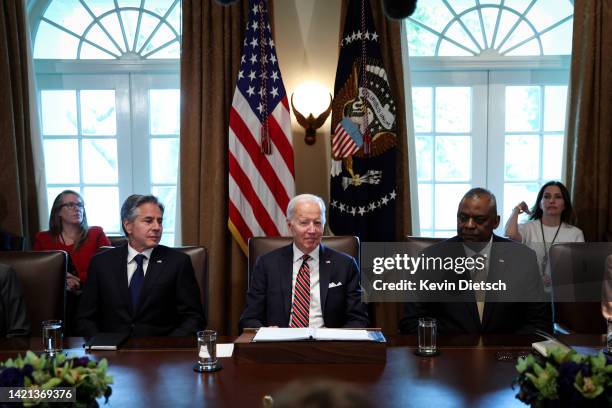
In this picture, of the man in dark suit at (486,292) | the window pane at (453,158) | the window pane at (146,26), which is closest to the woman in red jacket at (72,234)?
the window pane at (146,26)

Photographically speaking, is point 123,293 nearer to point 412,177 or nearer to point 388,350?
point 388,350

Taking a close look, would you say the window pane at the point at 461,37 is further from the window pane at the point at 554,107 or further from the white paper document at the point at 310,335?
the white paper document at the point at 310,335

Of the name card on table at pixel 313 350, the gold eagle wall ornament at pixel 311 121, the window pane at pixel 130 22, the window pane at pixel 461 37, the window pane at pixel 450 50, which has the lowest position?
the name card on table at pixel 313 350

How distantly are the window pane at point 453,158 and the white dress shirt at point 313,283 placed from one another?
209 centimetres

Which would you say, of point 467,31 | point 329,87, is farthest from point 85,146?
point 467,31

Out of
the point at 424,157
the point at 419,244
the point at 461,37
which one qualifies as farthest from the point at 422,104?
the point at 419,244

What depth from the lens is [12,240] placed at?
350 cm

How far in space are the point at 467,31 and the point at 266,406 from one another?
A: 354cm

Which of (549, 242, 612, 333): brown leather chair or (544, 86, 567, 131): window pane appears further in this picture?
(544, 86, 567, 131): window pane

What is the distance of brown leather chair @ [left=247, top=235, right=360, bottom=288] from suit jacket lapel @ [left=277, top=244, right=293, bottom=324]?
0.19m

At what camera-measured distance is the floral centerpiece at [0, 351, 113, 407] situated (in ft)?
3.64

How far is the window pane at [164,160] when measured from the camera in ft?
13.7

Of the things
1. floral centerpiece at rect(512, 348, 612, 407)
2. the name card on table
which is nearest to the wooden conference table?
the name card on table

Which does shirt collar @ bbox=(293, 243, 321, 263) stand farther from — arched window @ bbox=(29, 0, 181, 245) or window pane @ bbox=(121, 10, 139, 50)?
window pane @ bbox=(121, 10, 139, 50)
